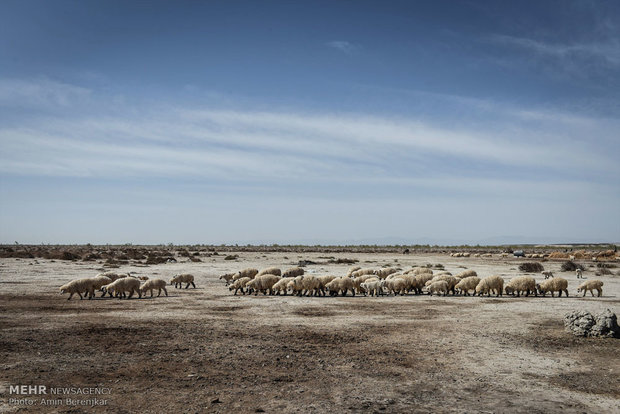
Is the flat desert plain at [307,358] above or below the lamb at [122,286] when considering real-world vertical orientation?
below

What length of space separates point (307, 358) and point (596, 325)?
884cm

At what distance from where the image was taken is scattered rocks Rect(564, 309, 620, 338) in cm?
1300

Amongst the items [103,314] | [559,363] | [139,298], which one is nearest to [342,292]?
[139,298]

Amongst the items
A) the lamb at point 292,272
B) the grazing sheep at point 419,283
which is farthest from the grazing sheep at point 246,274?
the grazing sheep at point 419,283

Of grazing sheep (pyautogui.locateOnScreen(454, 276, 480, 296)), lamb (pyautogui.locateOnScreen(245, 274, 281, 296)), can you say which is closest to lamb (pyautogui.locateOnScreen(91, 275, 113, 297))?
lamb (pyautogui.locateOnScreen(245, 274, 281, 296))

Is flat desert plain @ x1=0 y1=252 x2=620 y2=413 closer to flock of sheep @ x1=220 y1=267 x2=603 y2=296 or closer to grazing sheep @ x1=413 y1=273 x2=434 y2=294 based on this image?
flock of sheep @ x1=220 y1=267 x2=603 y2=296

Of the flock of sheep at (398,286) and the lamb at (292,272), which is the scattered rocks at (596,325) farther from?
the lamb at (292,272)

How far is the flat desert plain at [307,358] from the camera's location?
790cm

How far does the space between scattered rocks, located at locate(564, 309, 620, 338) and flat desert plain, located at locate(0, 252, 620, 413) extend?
323mm

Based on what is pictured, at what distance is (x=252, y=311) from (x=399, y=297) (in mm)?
8872

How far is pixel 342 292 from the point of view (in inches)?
947

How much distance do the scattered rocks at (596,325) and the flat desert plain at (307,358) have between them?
1.06 feet

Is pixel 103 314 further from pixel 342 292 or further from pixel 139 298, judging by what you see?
pixel 342 292

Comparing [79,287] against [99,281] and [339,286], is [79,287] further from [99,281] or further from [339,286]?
[339,286]
